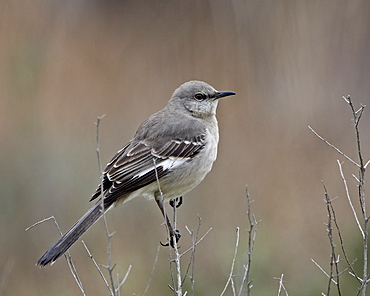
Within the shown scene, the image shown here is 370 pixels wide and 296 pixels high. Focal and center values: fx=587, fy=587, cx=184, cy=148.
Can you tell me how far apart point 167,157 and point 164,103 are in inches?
201

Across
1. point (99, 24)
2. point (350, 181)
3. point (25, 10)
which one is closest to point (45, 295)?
point (350, 181)

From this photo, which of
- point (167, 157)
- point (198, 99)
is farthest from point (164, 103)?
point (167, 157)

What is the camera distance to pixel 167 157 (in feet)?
15.6

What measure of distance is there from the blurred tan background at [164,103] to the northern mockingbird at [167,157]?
203 cm

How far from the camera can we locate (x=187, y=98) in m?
5.26

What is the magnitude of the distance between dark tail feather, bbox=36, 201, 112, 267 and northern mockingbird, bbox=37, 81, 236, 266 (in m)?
0.01

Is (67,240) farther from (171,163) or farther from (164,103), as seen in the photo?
(164,103)

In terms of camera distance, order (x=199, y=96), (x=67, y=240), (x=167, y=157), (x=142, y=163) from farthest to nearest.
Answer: (x=199, y=96)
(x=167, y=157)
(x=142, y=163)
(x=67, y=240)

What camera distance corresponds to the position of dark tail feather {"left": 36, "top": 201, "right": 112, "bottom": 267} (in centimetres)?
391

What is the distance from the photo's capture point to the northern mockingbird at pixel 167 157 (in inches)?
178

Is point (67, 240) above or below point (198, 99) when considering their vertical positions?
below

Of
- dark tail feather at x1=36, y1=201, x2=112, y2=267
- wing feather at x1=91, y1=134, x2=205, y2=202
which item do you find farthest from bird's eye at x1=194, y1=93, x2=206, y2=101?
dark tail feather at x1=36, y1=201, x2=112, y2=267

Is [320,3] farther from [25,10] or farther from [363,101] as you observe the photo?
[25,10]

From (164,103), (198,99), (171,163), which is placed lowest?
(164,103)
